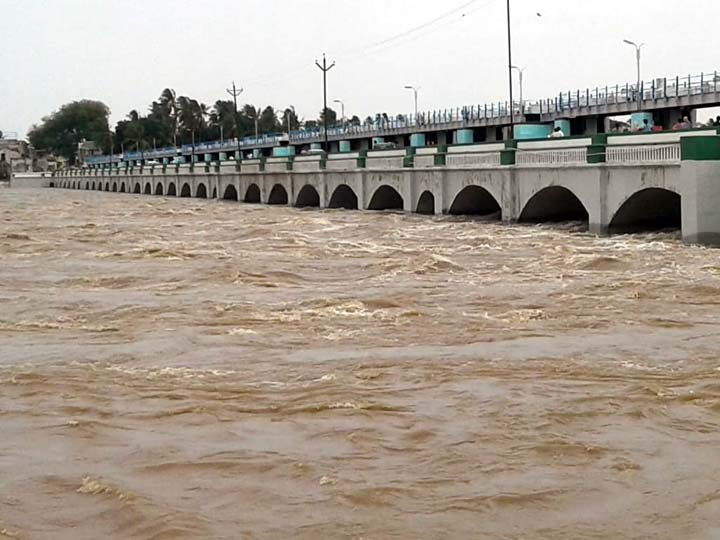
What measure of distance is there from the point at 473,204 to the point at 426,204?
2951 mm

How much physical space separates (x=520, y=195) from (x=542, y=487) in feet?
92.8

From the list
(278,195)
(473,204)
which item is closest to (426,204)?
(473,204)

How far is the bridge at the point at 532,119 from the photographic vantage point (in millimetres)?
63719

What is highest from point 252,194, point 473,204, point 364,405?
point 252,194

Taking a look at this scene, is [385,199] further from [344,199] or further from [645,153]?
[645,153]

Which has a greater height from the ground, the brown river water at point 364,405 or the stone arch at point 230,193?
the stone arch at point 230,193

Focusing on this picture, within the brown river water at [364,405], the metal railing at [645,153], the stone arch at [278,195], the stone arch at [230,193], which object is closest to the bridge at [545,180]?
the metal railing at [645,153]

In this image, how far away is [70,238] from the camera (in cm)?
3456

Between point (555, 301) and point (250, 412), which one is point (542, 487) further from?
point (555, 301)

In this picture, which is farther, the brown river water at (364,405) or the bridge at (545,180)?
the bridge at (545,180)

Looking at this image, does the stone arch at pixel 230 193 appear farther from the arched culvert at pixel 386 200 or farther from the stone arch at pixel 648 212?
the stone arch at pixel 648 212

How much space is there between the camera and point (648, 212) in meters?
31.3

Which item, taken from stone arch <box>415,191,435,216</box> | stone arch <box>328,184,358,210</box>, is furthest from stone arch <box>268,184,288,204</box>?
stone arch <box>415,191,435,216</box>

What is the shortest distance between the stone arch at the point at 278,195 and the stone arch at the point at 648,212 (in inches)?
1390
